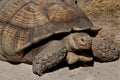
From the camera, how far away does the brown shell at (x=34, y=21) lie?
440 cm

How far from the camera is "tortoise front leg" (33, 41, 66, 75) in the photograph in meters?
4.23

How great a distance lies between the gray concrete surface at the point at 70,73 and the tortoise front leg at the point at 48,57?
5.0 inches

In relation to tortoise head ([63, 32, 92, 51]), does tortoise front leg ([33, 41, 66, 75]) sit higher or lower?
lower

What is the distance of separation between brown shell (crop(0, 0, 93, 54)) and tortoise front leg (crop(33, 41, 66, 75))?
175 millimetres

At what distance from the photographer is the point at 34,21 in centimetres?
449

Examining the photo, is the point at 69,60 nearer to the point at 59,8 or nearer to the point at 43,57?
the point at 43,57

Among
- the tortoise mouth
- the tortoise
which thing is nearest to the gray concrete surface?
the tortoise

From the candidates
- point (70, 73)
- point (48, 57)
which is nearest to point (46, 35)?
point (48, 57)

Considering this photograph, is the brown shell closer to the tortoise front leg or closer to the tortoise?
the tortoise

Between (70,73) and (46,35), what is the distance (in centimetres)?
61

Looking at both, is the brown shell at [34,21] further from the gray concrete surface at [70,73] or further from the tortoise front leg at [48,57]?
the gray concrete surface at [70,73]

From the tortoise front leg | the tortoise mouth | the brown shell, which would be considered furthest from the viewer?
the tortoise mouth

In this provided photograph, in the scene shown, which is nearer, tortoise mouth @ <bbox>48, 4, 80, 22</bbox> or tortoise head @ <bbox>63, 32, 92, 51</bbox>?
tortoise head @ <bbox>63, 32, 92, 51</bbox>

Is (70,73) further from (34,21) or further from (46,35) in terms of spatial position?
→ (34,21)
